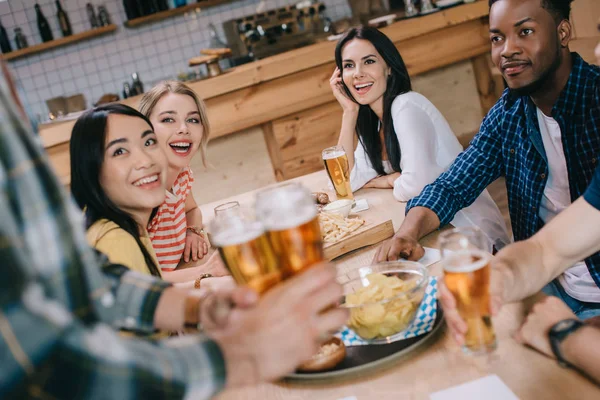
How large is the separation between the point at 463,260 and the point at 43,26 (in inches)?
201

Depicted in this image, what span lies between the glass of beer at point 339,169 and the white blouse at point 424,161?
0.19m

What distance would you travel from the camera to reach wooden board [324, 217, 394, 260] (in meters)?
1.60

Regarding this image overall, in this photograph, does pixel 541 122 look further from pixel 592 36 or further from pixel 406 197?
pixel 592 36

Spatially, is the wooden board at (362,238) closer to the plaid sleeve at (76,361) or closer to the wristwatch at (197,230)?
the wristwatch at (197,230)

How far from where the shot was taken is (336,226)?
172cm

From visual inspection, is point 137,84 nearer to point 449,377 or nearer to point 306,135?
point 306,135

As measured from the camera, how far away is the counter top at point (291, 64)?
4.04m

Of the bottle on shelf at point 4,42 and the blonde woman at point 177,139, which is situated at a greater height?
the bottle on shelf at point 4,42

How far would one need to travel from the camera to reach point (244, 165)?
4.50m

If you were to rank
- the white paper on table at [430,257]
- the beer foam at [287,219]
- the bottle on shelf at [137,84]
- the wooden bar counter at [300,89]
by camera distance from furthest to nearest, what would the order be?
the bottle on shelf at [137,84]
the wooden bar counter at [300,89]
the white paper on table at [430,257]
the beer foam at [287,219]

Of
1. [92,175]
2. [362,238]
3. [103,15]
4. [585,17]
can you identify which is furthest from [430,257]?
[103,15]

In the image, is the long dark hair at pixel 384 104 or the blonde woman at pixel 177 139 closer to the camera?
the blonde woman at pixel 177 139

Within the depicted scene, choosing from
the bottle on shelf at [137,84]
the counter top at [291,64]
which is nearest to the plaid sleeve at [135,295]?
the counter top at [291,64]

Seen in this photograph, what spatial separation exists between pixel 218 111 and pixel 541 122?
8.99ft
